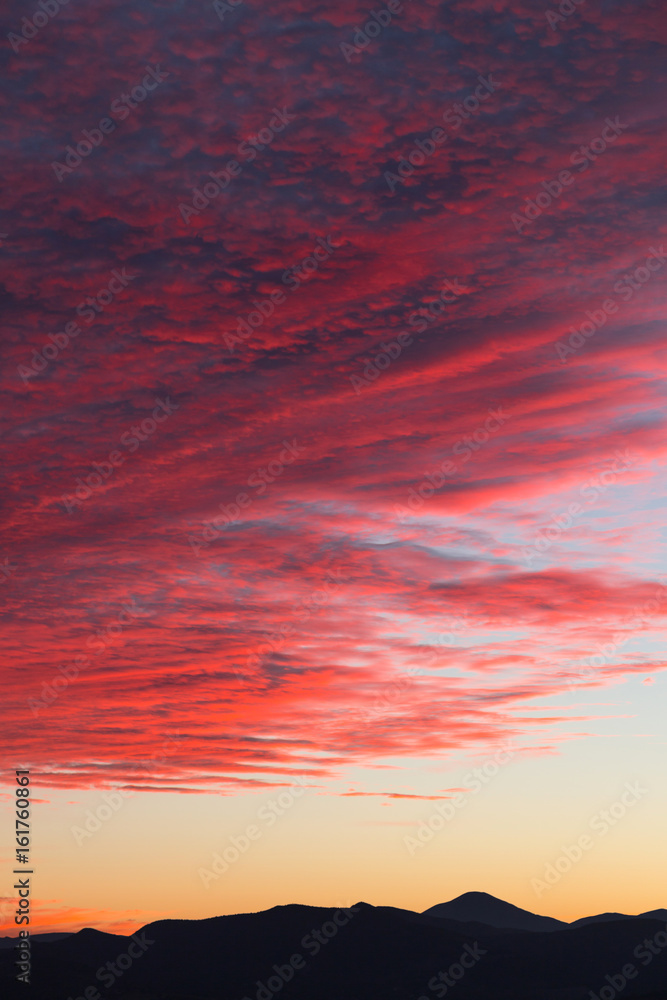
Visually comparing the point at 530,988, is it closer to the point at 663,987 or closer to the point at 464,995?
the point at 464,995

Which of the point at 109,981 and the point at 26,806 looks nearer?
the point at 26,806

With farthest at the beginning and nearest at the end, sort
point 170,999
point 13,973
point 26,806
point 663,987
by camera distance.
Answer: point 663,987
point 13,973
point 170,999
point 26,806

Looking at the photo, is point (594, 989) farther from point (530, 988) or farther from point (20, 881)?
point (20, 881)

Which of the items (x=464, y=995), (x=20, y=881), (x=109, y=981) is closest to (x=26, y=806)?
(x=20, y=881)

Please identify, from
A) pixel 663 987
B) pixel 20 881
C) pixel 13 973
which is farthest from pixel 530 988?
pixel 20 881

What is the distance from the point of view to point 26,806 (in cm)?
5631

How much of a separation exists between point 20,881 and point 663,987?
587 feet

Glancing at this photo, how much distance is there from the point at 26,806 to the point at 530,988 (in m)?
176

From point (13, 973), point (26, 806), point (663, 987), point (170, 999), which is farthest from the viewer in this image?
point (663, 987)

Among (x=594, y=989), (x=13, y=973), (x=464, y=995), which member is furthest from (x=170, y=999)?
(x=594, y=989)

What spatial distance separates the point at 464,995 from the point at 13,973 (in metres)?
90.6

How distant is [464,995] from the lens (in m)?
200

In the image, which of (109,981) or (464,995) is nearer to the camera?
(109,981)

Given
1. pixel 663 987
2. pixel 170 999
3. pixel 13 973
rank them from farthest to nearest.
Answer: pixel 663 987
pixel 13 973
pixel 170 999
